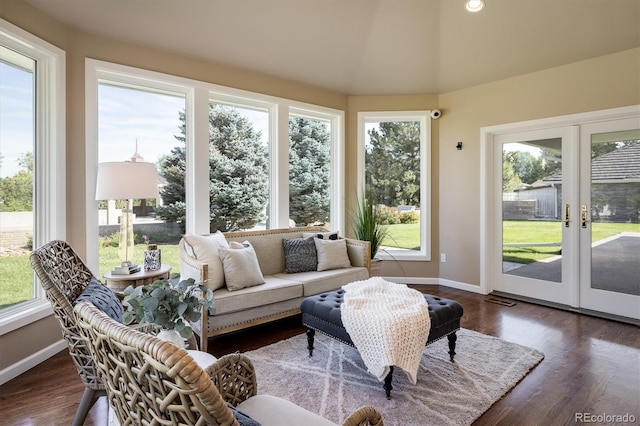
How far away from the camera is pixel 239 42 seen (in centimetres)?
368

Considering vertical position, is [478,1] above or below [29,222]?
above

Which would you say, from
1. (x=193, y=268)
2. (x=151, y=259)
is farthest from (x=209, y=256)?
(x=151, y=259)

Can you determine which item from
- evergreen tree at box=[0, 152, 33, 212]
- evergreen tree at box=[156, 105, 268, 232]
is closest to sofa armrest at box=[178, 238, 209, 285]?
evergreen tree at box=[156, 105, 268, 232]

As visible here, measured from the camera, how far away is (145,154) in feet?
11.5

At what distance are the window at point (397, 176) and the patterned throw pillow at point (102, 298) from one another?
385 centimetres

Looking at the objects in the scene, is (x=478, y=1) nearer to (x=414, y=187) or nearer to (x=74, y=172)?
(x=414, y=187)

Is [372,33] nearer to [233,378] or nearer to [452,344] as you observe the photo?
[452,344]

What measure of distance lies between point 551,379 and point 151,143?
3.91 metres

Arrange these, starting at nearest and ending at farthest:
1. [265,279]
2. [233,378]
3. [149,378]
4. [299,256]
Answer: [149,378]
[233,378]
[265,279]
[299,256]

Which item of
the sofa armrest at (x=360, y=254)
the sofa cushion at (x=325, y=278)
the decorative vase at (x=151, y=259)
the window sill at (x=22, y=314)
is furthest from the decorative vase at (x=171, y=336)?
the sofa armrest at (x=360, y=254)

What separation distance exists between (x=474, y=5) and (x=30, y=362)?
16.1 feet

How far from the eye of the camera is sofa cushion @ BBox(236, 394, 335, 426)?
1.20 meters

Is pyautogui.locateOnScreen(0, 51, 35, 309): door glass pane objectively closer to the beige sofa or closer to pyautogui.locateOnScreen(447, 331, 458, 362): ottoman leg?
the beige sofa

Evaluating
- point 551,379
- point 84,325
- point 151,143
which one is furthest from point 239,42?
point 551,379
